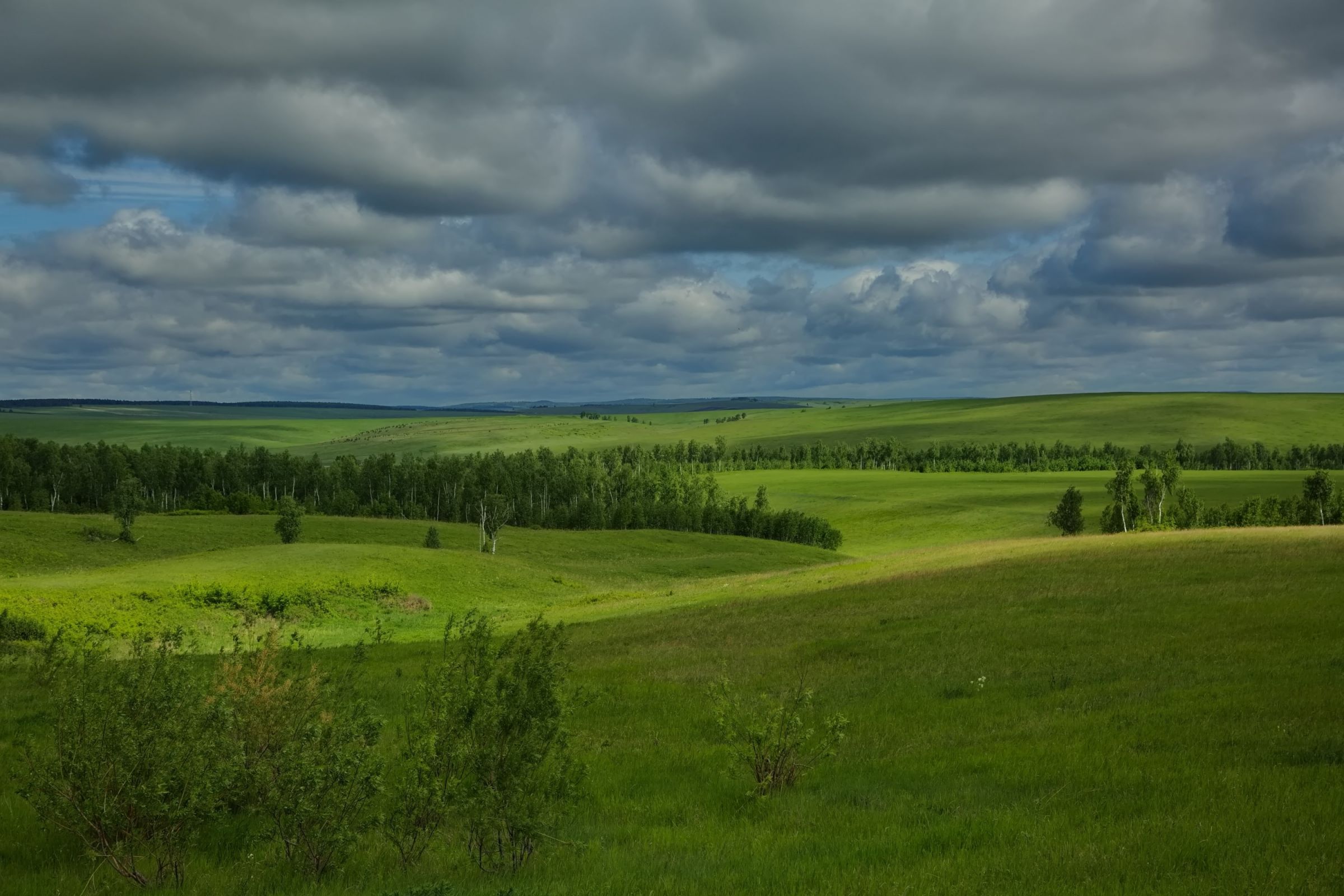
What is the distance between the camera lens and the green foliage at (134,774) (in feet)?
32.9

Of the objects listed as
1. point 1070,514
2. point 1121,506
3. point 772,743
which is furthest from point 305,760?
point 1070,514

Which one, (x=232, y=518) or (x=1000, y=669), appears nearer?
(x=1000, y=669)

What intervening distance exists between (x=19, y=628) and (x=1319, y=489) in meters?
133

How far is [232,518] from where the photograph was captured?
104188 mm

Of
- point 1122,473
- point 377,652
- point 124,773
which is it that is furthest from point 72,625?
point 1122,473

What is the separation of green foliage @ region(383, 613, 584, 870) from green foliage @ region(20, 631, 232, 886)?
2.05m

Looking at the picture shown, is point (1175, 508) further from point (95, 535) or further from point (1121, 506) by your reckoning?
point (95, 535)

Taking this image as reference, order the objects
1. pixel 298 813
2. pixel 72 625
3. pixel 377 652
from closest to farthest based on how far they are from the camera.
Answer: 1. pixel 298 813
2. pixel 377 652
3. pixel 72 625

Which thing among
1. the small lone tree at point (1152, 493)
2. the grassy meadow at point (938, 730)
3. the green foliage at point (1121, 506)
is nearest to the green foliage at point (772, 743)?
the grassy meadow at point (938, 730)

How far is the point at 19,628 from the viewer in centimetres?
4044

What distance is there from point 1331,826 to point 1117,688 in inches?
328

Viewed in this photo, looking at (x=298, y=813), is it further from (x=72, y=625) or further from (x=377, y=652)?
(x=72, y=625)

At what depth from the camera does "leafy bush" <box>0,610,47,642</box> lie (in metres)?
39.6

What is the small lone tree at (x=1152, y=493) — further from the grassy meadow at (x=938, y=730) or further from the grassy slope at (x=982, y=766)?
the grassy slope at (x=982, y=766)
